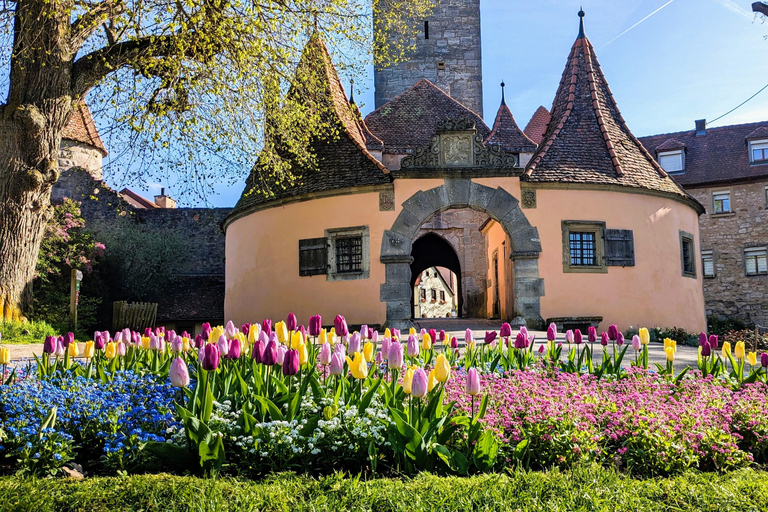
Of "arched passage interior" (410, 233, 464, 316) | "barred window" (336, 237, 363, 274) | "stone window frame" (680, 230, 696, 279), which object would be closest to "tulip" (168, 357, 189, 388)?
"barred window" (336, 237, 363, 274)

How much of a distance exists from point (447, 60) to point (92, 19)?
908 inches

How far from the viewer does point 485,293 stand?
25.8m

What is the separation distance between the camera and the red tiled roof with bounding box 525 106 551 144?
1172 inches

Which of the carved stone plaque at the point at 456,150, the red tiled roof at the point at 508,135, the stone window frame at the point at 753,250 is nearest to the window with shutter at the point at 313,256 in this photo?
the carved stone plaque at the point at 456,150

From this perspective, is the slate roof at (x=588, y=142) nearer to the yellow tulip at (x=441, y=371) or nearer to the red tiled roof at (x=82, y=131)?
the yellow tulip at (x=441, y=371)

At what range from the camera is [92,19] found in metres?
12.3

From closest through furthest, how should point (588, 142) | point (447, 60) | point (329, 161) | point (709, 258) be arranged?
point (329, 161) < point (588, 142) < point (447, 60) < point (709, 258)

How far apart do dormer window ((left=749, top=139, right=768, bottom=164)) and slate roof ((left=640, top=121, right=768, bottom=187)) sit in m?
0.23

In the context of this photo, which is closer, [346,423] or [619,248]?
[346,423]

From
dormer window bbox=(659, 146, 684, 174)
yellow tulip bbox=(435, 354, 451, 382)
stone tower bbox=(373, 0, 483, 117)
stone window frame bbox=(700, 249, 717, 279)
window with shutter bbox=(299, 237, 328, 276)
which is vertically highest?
stone tower bbox=(373, 0, 483, 117)

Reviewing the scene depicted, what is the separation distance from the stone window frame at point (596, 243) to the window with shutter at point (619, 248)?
0.12 m

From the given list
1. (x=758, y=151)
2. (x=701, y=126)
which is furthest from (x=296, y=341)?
(x=701, y=126)

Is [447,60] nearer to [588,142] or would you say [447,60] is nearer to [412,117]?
[412,117]

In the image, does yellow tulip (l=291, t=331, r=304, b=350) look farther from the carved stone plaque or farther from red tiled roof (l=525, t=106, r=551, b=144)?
red tiled roof (l=525, t=106, r=551, b=144)
